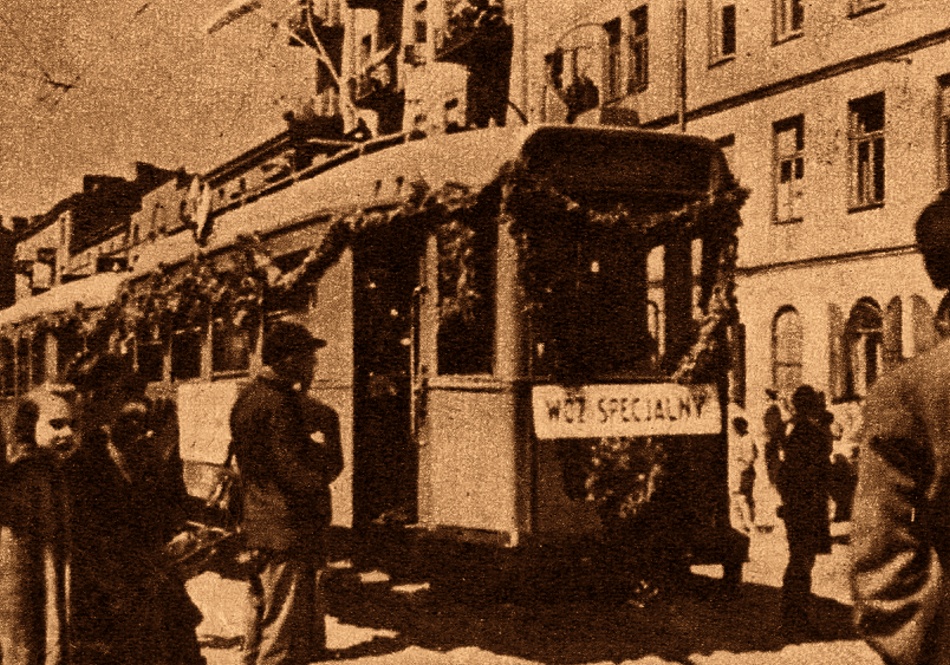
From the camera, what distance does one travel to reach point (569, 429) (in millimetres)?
9070

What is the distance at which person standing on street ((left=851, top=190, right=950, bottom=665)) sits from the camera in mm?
2707

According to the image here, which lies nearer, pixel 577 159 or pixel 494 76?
pixel 577 159

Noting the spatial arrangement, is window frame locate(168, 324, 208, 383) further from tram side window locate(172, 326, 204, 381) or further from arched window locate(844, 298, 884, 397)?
arched window locate(844, 298, 884, 397)

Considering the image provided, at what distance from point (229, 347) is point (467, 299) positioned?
3490 millimetres

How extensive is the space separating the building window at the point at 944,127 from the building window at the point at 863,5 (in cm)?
219

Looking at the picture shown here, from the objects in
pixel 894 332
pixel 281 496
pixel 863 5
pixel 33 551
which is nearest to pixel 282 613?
pixel 281 496

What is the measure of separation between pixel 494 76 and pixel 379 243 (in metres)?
27.0

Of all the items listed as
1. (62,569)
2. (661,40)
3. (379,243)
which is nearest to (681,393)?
(379,243)

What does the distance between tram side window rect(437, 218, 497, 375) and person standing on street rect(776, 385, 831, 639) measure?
2.35 meters

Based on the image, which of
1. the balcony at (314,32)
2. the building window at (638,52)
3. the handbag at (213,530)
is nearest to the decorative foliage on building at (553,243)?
the handbag at (213,530)

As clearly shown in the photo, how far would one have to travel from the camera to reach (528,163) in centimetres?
917

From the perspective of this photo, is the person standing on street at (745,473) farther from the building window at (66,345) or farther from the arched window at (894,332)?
the building window at (66,345)

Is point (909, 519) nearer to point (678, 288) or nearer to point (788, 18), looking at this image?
point (678, 288)

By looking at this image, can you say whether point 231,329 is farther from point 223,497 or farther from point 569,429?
point 569,429
